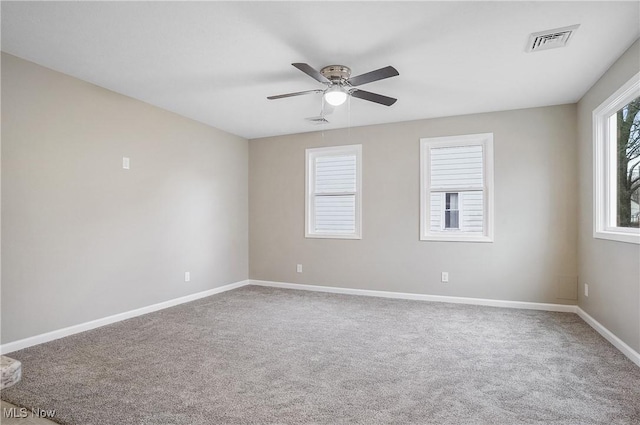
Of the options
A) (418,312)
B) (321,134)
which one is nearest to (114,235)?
(321,134)

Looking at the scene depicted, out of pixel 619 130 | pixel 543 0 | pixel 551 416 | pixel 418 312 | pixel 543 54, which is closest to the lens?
pixel 551 416

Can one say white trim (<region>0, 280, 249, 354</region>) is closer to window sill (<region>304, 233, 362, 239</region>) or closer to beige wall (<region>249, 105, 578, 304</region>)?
beige wall (<region>249, 105, 578, 304</region>)

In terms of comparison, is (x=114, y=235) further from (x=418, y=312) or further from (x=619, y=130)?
(x=619, y=130)

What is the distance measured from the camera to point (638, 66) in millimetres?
2723

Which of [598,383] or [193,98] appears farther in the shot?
Result: [193,98]

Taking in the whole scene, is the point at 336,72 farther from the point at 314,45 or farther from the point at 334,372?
the point at 334,372

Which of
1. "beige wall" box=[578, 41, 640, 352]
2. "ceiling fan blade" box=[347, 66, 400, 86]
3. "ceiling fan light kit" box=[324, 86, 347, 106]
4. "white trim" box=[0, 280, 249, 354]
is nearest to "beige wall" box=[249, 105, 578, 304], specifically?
"beige wall" box=[578, 41, 640, 352]

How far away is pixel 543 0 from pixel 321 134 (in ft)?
12.1

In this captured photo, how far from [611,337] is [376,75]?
10.2 feet

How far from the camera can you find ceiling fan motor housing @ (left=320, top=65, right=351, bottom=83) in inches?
123

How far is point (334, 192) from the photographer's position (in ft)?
18.4

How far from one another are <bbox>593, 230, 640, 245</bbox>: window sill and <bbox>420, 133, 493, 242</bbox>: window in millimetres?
1235

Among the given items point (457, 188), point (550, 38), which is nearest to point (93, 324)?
point (457, 188)

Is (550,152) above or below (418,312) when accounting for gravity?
above
